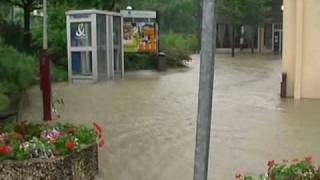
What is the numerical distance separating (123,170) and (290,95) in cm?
1009

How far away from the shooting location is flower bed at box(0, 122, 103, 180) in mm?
6047

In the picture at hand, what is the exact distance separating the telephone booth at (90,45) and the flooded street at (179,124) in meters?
1.11

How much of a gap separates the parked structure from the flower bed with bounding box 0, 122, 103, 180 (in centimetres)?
1065

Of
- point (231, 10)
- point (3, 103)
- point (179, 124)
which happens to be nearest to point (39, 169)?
point (3, 103)

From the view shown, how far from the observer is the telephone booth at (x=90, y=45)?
22.2 metres

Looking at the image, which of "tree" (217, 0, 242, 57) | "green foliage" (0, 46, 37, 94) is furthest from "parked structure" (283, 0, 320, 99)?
"tree" (217, 0, 242, 57)

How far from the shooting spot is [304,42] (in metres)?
16.9

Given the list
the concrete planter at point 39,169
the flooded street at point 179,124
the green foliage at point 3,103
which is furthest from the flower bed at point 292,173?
the green foliage at point 3,103

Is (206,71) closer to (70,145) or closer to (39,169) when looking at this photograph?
(39,169)

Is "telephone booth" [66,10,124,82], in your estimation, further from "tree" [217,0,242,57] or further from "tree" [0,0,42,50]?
"tree" [217,0,242,57]

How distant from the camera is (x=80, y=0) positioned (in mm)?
25594

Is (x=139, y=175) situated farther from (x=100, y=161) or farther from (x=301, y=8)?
(x=301, y=8)

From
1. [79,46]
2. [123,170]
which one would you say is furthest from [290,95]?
[123,170]

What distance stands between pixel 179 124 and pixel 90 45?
10.7 m
